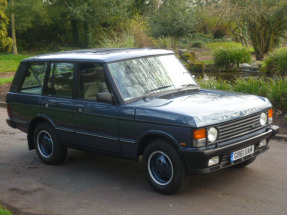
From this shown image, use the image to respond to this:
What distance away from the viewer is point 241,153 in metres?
5.46

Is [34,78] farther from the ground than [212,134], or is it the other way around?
[34,78]

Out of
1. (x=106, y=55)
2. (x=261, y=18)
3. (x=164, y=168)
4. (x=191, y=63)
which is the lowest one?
(x=164, y=168)

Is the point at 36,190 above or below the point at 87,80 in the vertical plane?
below

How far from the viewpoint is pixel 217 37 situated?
4044 centimetres

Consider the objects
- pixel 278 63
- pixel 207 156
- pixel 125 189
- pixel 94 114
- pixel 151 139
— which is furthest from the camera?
pixel 278 63

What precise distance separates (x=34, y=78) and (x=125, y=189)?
2.76 m

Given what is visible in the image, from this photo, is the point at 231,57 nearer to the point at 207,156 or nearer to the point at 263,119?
the point at 263,119

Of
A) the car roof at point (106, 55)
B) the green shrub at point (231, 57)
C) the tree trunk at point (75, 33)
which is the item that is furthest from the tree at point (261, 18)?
the car roof at point (106, 55)

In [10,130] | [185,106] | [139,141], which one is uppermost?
[185,106]

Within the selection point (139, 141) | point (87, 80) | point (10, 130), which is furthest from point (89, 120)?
point (10, 130)

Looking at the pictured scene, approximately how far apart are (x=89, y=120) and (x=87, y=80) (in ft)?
2.02

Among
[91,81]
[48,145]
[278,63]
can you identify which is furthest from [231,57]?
[91,81]

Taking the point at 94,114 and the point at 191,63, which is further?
the point at 191,63

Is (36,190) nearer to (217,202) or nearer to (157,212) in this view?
(157,212)
